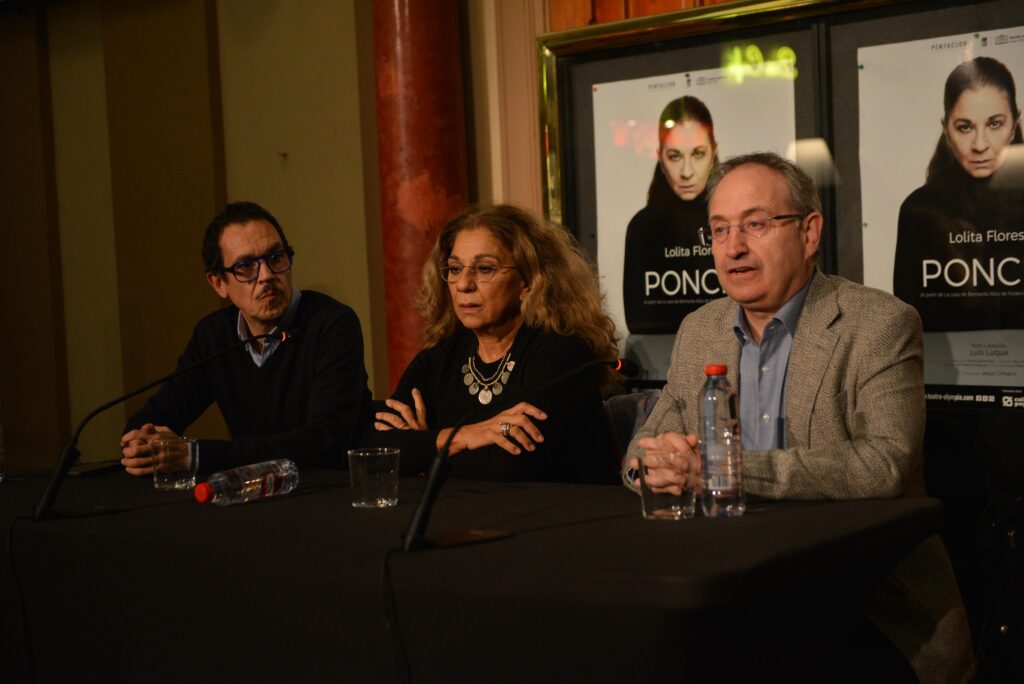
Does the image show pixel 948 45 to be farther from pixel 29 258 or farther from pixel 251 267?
pixel 29 258

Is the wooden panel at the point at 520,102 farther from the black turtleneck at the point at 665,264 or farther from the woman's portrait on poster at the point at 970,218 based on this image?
the woman's portrait on poster at the point at 970,218

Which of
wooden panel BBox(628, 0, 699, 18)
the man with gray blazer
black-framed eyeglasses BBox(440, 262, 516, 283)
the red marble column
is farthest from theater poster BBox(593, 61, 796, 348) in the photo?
the man with gray blazer

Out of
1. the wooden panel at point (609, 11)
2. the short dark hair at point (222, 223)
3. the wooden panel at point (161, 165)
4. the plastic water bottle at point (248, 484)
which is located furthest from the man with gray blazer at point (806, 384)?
the wooden panel at point (161, 165)

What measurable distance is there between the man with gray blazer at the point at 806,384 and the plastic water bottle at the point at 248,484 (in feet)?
2.25

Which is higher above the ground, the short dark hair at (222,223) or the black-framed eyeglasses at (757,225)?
the short dark hair at (222,223)

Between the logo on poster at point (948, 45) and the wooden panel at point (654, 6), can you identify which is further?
the wooden panel at point (654, 6)

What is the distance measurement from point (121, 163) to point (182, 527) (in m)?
3.87

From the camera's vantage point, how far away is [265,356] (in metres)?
3.26

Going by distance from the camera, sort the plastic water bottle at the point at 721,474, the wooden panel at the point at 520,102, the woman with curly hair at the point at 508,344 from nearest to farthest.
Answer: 1. the plastic water bottle at the point at 721,474
2. the woman with curly hair at the point at 508,344
3. the wooden panel at the point at 520,102

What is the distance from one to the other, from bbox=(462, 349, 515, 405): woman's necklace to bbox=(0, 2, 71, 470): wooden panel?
3.49m

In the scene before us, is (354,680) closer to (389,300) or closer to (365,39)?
(389,300)

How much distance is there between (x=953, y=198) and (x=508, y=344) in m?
1.38

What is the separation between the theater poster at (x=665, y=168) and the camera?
143 inches

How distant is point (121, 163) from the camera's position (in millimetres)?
5434
